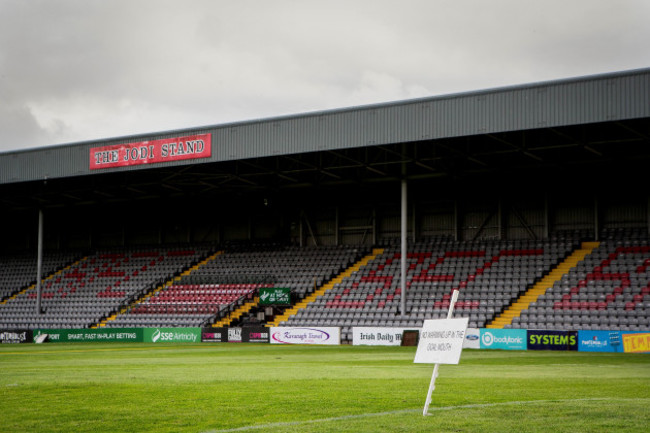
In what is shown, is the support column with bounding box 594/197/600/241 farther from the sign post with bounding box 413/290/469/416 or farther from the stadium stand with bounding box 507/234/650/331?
the sign post with bounding box 413/290/469/416

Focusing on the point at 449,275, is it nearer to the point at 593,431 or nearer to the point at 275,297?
the point at 275,297

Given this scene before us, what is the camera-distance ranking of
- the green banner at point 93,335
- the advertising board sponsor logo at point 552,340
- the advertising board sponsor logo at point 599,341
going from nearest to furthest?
the advertising board sponsor logo at point 599,341, the advertising board sponsor logo at point 552,340, the green banner at point 93,335

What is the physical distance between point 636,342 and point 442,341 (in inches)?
944

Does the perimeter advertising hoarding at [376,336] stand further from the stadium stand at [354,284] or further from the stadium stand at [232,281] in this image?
the stadium stand at [232,281]

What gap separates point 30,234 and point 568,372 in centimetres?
5731

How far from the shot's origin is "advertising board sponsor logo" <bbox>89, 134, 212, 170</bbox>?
4178 cm

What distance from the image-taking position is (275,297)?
150 ft

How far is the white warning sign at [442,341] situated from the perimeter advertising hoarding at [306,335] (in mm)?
29007

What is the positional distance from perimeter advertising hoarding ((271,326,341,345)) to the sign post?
28.8 m

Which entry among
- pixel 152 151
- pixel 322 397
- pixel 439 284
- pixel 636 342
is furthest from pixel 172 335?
pixel 322 397

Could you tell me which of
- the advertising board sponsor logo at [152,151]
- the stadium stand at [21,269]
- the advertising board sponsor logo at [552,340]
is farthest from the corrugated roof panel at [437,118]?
the stadium stand at [21,269]

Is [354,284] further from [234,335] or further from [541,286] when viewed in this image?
[541,286]

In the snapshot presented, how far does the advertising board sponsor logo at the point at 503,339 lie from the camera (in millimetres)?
34000

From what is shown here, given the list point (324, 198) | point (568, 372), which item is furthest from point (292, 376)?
point (324, 198)
